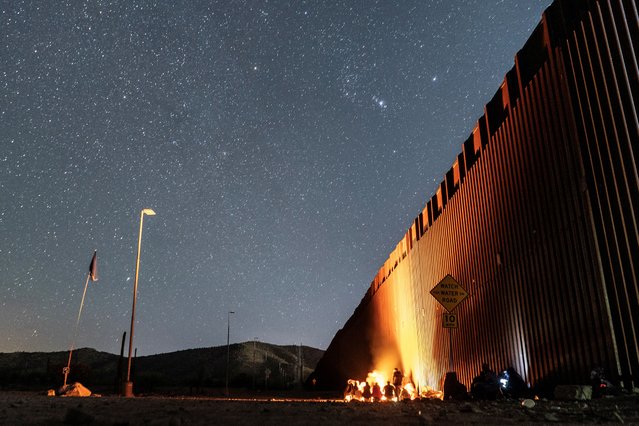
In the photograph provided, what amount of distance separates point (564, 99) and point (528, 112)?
→ 1791 millimetres

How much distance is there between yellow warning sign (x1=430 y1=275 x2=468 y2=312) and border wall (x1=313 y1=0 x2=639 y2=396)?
5.64 ft

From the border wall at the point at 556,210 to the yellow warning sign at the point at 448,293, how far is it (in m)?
1.72

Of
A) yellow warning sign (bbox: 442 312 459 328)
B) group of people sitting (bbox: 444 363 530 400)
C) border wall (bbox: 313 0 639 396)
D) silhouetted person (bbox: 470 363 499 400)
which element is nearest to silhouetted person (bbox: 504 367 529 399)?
group of people sitting (bbox: 444 363 530 400)

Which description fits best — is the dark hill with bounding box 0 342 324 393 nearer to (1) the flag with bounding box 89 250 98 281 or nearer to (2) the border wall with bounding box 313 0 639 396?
(1) the flag with bounding box 89 250 98 281

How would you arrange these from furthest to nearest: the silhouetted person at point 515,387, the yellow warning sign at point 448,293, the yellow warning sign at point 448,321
Answer: the yellow warning sign at point 448,293
the silhouetted person at point 515,387
the yellow warning sign at point 448,321

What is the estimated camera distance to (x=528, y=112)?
43.4 feet

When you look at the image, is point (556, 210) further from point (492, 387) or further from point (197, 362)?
point (197, 362)

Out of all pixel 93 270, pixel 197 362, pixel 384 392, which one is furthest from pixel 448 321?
pixel 197 362

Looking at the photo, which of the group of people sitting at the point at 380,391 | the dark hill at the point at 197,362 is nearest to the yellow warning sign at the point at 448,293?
the group of people sitting at the point at 380,391

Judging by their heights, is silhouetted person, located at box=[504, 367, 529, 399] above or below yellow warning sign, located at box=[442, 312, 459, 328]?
below

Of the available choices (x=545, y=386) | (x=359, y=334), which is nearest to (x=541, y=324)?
(x=545, y=386)

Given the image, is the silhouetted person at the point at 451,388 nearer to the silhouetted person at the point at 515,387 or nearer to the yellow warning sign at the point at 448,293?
the silhouetted person at the point at 515,387

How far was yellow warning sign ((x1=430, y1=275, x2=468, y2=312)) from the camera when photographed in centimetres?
1330

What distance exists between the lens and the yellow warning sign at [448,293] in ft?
43.6
